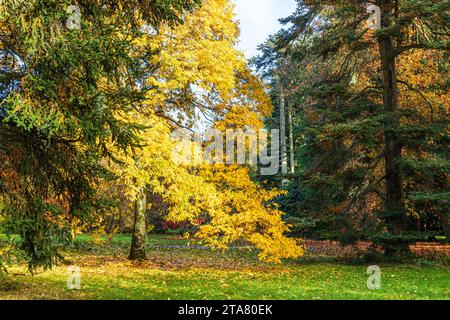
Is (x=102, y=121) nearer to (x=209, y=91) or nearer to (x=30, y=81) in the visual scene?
(x=30, y=81)

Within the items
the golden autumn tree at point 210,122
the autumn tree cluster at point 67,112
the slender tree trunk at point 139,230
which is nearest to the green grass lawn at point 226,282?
the slender tree trunk at point 139,230

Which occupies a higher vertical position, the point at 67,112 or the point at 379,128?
the point at 379,128

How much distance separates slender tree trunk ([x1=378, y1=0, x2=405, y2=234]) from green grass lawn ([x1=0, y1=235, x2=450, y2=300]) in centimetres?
175

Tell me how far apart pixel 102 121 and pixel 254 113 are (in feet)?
22.8

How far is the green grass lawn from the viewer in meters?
9.23

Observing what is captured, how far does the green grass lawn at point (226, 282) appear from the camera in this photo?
9.23m

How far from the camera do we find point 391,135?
16250mm

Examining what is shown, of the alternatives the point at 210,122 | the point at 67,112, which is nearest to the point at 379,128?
the point at 210,122

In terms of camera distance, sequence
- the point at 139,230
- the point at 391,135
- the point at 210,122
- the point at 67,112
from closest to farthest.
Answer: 1. the point at 67,112
2. the point at 210,122
3. the point at 139,230
4. the point at 391,135

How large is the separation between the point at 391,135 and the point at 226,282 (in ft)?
28.0

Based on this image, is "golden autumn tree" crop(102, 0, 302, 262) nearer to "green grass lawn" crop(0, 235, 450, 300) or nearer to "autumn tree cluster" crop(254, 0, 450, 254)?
"green grass lawn" crop(0, 235, 450, 300)

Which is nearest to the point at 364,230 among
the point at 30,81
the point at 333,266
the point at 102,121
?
the point at 333,266

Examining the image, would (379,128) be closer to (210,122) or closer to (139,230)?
(210,122)
